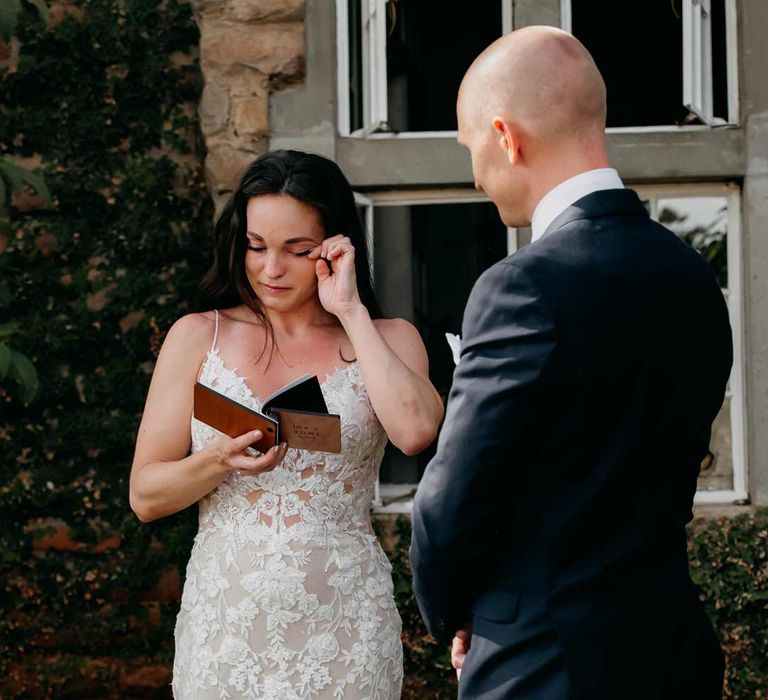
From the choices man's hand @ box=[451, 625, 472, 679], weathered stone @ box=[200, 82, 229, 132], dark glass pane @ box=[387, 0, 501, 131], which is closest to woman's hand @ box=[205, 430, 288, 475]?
man's hand @ box=[451, 625, 472, 679]

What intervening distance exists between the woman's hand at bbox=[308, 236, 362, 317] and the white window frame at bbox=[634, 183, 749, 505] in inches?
82.5

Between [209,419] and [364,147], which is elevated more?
[364,147]

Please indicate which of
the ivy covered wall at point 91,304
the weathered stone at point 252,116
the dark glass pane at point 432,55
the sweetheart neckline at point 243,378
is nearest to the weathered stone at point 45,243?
the ivy covered wall at point 91,304

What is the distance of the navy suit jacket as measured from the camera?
1.69 m

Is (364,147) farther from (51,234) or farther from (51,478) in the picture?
(51,478)

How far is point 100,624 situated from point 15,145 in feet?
6.52

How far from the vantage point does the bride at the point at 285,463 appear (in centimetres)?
266

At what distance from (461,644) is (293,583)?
0.80 meters

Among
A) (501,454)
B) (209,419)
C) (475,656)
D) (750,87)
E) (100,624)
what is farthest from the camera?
(100,624)

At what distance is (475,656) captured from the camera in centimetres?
184

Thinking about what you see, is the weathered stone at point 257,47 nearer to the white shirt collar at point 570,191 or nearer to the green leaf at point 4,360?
the green leaf at point 4,360

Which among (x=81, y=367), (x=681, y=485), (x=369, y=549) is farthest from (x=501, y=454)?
(x=81, y=367)

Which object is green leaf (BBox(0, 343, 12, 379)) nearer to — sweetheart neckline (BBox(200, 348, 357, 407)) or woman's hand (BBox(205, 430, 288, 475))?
sweetheart neckline (BBox(200, 348, 357, 407))

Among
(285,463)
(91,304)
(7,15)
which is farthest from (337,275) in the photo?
(91,304)
